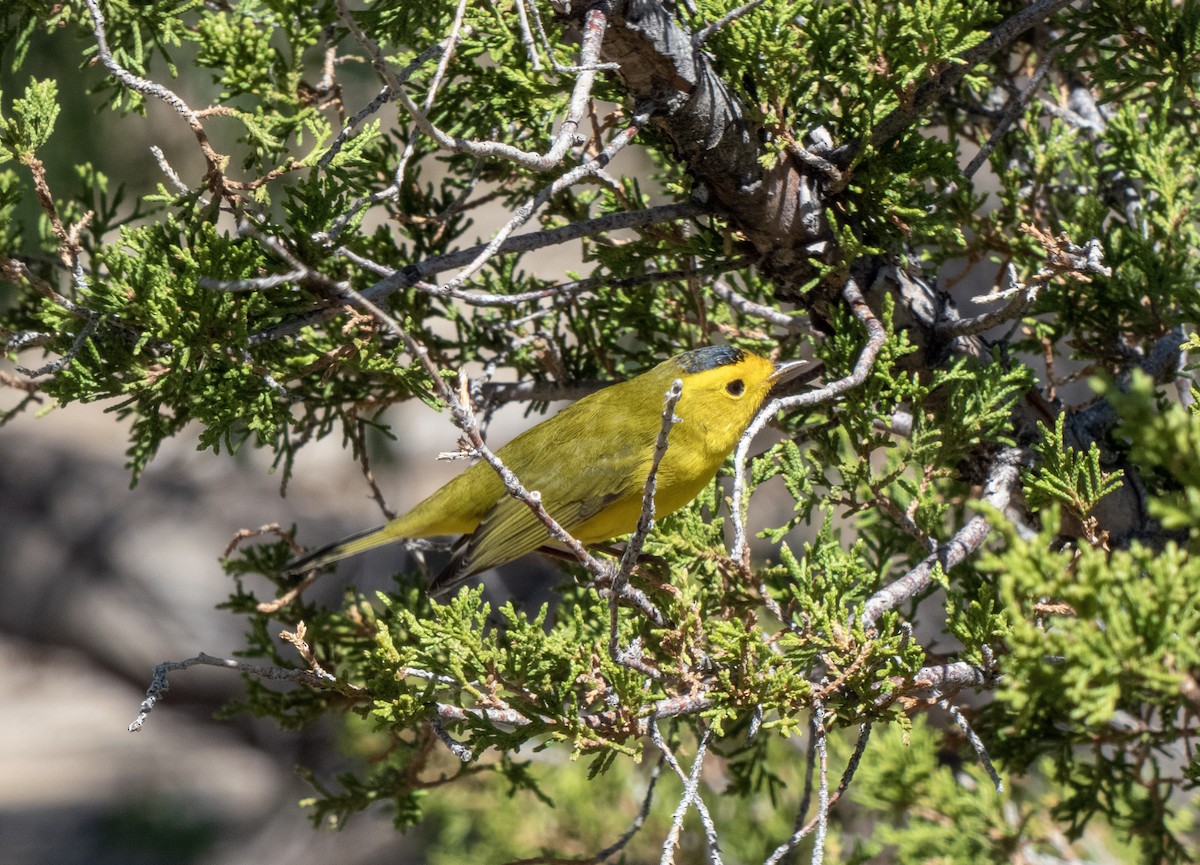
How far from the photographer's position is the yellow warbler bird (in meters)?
2.86

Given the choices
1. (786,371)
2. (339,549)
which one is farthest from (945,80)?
(339,549)

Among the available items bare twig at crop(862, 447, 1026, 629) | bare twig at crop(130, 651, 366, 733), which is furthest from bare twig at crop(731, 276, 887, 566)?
bare twig at crop(130, 651, 366, 733)

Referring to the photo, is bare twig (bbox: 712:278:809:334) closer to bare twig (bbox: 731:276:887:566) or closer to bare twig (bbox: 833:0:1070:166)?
bare twig (bbox: 731:276:887:566)

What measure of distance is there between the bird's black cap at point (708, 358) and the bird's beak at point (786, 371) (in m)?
0.11

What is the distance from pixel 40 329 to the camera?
288 cm

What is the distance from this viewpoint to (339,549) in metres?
3.33

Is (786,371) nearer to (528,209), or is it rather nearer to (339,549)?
(528,209)

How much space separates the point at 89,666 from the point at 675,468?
8.65 m

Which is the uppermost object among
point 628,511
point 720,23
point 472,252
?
point 720,23

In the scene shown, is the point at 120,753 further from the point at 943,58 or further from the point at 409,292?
the point at 943,58

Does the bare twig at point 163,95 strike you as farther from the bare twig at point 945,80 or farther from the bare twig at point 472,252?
the bare twig at point 945,80

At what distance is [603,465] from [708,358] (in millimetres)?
443

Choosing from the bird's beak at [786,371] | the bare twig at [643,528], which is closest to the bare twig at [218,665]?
the bare twig at [643,528]

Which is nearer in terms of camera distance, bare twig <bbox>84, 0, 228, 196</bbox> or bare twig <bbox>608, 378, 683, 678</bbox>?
bare twig <bbox>608, 378, 683, 678</bbox>
